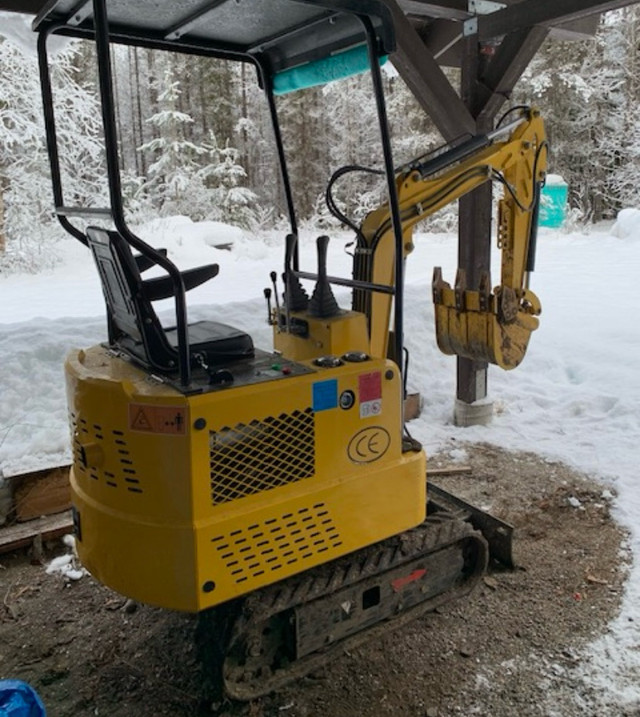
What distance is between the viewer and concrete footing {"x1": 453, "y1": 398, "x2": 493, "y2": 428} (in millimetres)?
5484

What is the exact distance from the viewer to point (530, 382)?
6301mm

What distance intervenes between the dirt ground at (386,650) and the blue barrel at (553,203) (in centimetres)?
1398

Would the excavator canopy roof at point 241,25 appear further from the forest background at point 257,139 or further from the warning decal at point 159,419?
the forest background at point 257,139

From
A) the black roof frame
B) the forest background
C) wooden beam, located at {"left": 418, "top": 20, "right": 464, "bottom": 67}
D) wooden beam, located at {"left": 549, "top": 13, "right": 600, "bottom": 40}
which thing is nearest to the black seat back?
the black roof frame

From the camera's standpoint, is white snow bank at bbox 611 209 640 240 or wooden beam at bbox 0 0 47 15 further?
white snow bank at bbox 611 209 640 240

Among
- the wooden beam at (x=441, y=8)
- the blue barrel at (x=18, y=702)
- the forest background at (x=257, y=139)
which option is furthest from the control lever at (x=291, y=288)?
the forest background at (x=257, y=139)

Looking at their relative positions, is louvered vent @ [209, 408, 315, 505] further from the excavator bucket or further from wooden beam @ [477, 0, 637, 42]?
wooden beam @ [477, 0, 637, 42]

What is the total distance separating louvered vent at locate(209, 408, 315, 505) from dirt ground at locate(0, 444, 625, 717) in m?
0.95

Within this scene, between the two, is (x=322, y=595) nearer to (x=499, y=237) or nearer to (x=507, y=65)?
(x=499, y=237)

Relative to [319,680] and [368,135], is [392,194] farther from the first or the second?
[368,135]

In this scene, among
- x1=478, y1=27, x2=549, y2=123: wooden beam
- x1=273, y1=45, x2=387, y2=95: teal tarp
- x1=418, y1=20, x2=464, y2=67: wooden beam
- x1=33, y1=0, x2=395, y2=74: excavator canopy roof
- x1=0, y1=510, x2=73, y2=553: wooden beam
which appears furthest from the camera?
x1=418, y1=20, x2=464, y2=67: wooden beam

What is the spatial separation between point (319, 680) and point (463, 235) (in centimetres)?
349

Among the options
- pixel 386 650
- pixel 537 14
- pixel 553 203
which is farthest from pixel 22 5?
pixel 553 203

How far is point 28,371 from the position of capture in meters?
5.18
